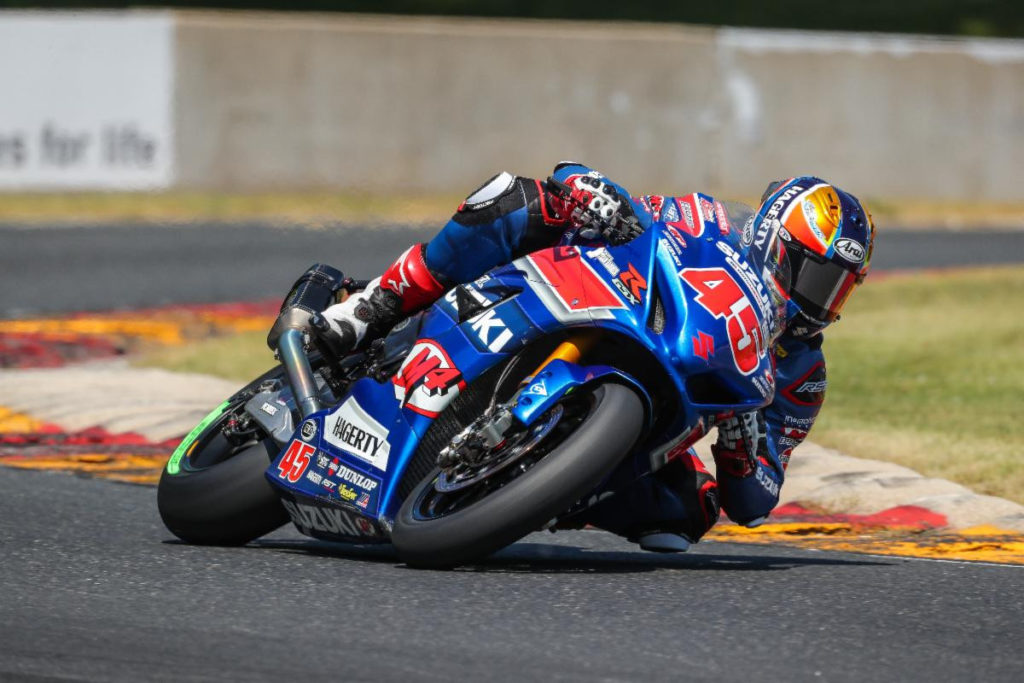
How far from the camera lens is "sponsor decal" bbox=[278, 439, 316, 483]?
535 cm

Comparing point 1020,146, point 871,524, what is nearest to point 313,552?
point 871,524

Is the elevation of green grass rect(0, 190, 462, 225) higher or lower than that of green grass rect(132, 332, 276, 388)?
lower

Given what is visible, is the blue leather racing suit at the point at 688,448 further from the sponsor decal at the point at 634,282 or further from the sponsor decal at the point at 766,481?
the sponsor decal at the point at 634,282

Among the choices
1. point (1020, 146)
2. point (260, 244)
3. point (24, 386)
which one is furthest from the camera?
point (1020, 146)

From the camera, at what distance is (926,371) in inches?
398

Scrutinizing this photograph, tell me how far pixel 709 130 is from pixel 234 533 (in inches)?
601

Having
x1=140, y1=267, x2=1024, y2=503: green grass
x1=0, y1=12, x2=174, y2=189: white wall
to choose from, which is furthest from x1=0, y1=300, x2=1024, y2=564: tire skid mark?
x1=0, y1=12, x2=174, y2=189: white wall

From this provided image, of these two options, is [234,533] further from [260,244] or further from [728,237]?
[260,244]

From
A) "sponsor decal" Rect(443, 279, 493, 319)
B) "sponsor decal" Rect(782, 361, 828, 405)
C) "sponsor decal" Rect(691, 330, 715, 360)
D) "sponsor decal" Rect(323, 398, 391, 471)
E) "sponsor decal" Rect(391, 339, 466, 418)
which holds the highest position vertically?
"sponsor decal" Rect(691, 330, 715, 360)

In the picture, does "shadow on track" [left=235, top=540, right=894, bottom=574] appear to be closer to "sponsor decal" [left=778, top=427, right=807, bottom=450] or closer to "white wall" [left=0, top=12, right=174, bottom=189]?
"sponsor decal" [left=778, top=427, right=807, bottom=450]

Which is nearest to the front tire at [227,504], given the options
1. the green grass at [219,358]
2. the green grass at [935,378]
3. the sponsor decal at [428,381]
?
the sponsor decal at [428,381]

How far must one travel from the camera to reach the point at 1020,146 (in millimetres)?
21438

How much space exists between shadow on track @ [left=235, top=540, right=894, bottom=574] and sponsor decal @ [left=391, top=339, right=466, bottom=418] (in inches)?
18.2

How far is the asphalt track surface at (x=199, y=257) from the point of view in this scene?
538 inches
